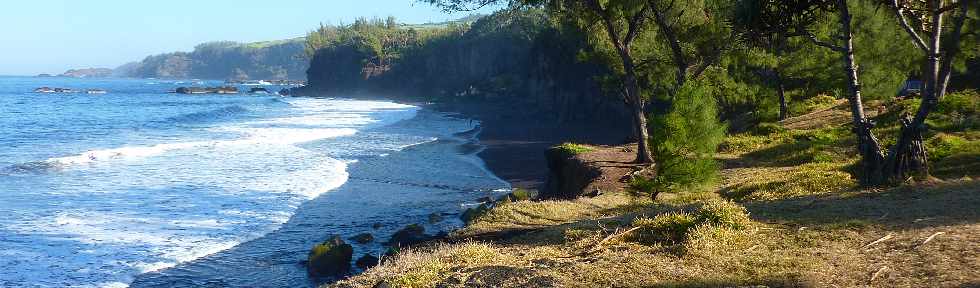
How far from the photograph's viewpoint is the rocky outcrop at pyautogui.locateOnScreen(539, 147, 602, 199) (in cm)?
2480

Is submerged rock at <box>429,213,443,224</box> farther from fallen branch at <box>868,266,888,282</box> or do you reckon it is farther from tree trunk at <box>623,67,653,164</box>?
fallen branch at <box>868,266,888,282</box>

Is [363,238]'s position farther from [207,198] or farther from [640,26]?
[640,26]

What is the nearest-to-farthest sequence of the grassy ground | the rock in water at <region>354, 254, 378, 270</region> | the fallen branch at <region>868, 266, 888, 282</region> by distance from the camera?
the fallen branch at <region>868, 266, 888, 282</region>, the grassy ground, the rock in water at <region>354, 254, 378, 270</region>

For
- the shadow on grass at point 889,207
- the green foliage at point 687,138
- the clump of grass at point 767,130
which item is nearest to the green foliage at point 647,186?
the green foliage at point 687,138

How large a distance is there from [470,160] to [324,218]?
1864cm

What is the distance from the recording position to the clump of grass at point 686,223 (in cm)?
1201

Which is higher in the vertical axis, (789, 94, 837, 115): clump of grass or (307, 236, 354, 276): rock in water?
(789, 94, 837, 115): clump of grass

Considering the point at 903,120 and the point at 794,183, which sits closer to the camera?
the point at 903,120

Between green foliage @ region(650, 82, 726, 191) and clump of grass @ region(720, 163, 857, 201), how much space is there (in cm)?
122

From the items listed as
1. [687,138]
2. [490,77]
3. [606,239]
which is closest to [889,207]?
[606,239]

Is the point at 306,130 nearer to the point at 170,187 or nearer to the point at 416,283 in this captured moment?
the point at 170,187

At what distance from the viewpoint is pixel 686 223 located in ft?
39.9

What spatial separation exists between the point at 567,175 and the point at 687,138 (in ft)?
28.1

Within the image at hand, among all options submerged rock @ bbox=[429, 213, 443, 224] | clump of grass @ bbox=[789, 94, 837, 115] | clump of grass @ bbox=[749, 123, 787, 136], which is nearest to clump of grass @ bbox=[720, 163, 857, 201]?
submerged rock @ bbox=[429, 213, 443, 224]
